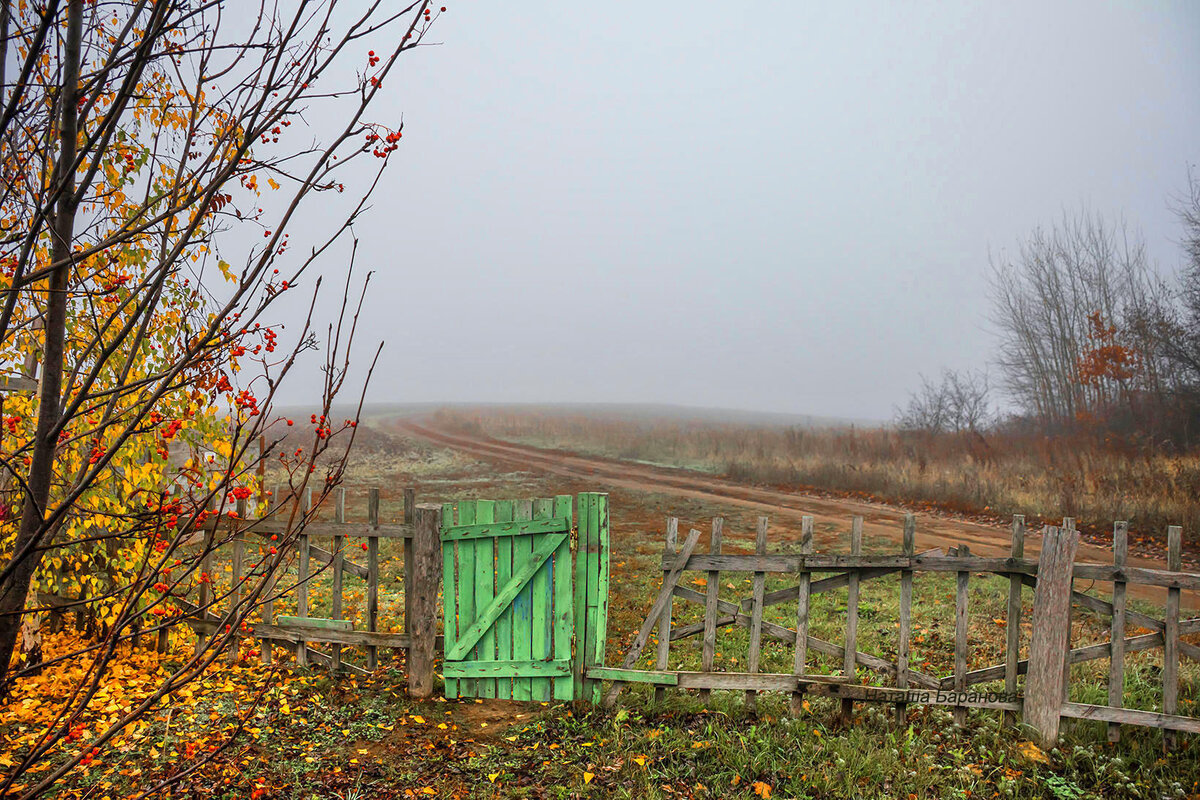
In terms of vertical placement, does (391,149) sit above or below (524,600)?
above

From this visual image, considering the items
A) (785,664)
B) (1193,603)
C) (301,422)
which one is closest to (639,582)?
(785,664)

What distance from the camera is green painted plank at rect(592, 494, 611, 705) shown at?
21.8 ft

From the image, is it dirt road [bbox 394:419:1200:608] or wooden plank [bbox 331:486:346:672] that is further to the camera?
dirt road [bbox 394:419:1200:608]

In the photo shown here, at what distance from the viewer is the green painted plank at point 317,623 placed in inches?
287

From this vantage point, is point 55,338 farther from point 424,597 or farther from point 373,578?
point 373,578

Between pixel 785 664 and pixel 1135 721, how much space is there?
10.3 feet

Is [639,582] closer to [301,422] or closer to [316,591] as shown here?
[316,591]

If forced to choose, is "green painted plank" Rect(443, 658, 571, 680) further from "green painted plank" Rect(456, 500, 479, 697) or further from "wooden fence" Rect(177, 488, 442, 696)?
"wooden fence" Rect(177, 488, 442, 696)

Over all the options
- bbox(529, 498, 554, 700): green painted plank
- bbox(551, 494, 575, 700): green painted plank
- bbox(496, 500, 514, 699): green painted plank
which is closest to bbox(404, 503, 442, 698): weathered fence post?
bbox(496, 500, 514, 699): green painted plank

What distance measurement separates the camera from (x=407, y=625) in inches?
279

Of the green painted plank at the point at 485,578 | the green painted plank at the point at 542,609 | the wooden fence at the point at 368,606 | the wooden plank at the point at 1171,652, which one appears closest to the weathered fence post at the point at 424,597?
the wooden fence at the point at 368,606

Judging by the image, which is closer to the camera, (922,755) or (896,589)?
(922,755)

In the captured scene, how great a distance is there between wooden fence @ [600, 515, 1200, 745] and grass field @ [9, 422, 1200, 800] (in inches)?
9.3

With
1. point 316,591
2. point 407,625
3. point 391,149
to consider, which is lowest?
point 316,591
